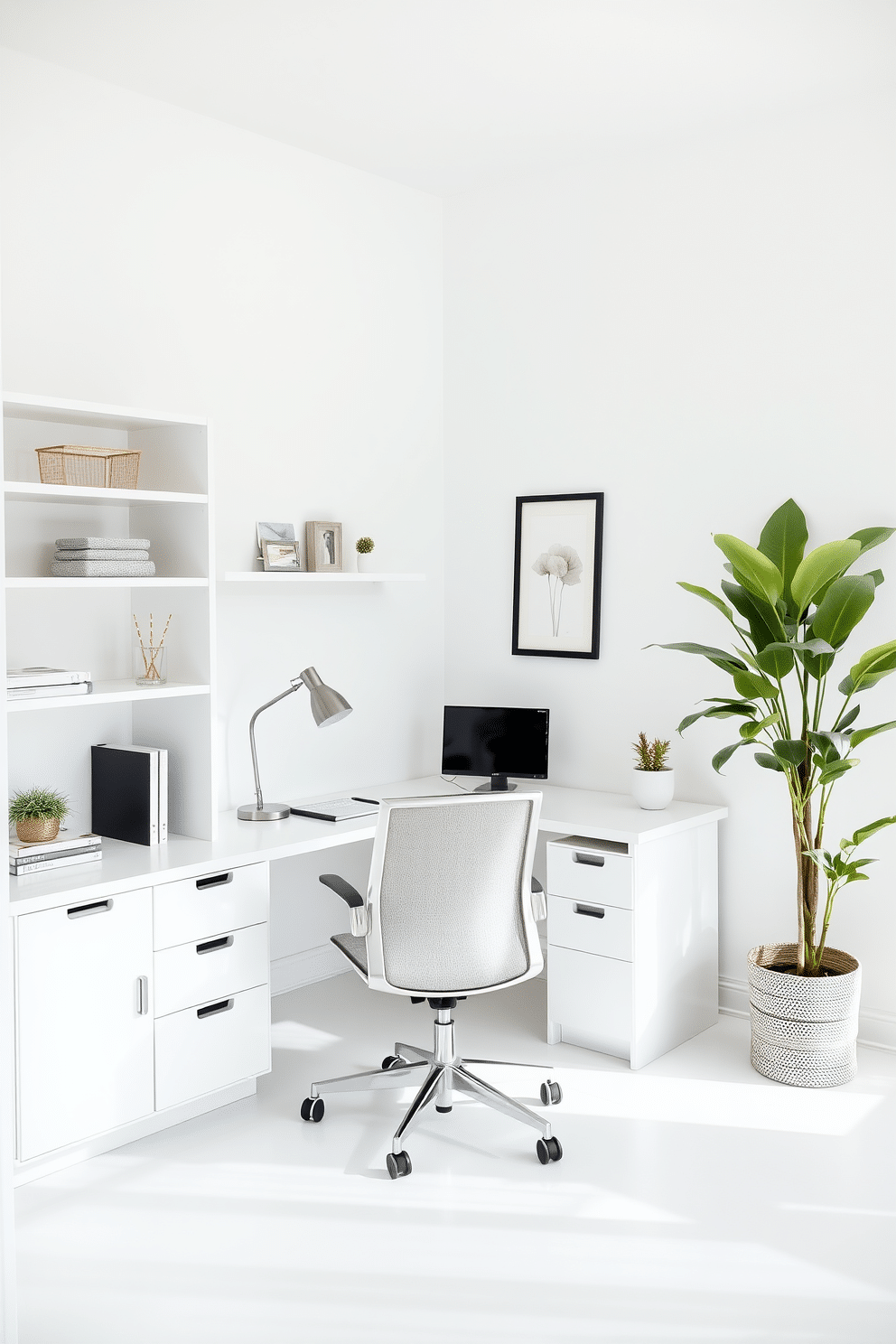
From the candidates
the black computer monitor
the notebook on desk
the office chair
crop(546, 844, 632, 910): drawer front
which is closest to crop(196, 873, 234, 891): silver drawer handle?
the office chair

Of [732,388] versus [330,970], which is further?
[330,970]

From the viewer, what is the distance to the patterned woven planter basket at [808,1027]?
336 cm

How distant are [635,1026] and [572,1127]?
1.54ft

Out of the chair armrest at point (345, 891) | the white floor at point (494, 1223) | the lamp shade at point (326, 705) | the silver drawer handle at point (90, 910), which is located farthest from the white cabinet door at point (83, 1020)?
the lamp shade at point (326, 705)

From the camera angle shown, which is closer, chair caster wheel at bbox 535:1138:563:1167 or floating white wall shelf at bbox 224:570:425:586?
chair caster wheel at bbox 535:1138:563:1167

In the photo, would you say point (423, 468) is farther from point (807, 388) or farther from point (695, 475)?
point (807, 388)

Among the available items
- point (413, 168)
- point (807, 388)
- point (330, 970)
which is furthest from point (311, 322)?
point (330, 970)

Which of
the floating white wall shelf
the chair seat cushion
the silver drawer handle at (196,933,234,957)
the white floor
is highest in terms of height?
the floating white wall shelf

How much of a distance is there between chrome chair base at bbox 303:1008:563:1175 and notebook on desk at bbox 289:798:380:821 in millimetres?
727

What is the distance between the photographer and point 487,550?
179 inches

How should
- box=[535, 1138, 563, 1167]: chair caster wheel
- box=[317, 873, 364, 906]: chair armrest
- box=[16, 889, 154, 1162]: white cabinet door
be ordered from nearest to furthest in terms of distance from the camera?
1. box=[16, 889, 154, 1162]: white cabinet door
2. box=[535, 1138, 563, 1167]: chair caster wheel
3. box=[317, 873, 364, 906]: chair armrest

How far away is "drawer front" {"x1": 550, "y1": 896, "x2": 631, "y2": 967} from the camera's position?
3.51 metres

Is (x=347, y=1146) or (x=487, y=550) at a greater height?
(x=487, y=550)

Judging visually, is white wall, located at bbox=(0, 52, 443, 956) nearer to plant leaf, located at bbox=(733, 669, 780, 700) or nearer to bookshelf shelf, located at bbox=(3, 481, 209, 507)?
bookshelf shelf, located at bbox=(3, 481, 209, 507)
